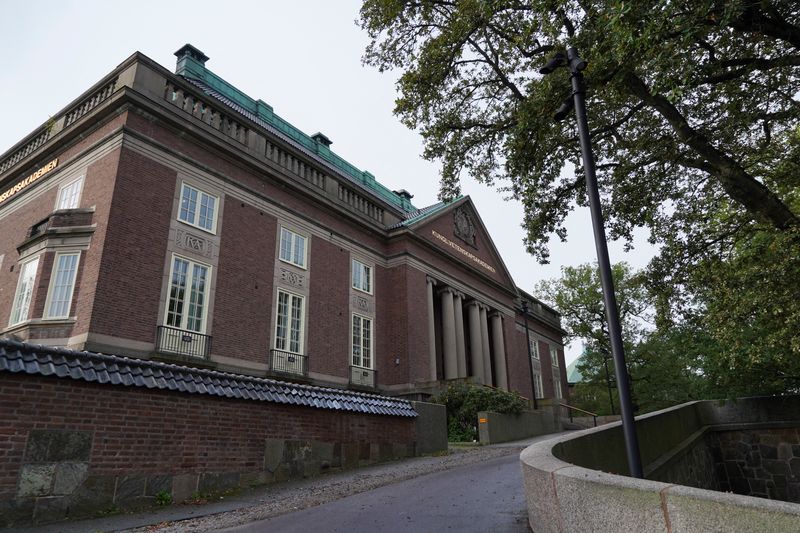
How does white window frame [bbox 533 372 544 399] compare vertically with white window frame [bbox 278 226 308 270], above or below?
below

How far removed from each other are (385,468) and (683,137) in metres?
10.00

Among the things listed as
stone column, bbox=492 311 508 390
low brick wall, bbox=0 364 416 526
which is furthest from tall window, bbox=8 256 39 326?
stone column, bbox=492 311 508 390

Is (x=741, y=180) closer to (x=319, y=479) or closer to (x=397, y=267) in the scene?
(x=319, y=479)

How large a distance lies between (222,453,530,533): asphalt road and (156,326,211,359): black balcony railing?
9.91m

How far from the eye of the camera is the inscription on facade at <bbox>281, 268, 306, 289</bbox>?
71.6 feet

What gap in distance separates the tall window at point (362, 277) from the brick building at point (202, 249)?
0.30 ft

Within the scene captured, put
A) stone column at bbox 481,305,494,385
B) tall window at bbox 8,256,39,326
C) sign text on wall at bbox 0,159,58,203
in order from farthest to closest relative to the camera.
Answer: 1. stone column at bbox 481,305,494,385
2. sign text on wall at bbox 0,159,58,203
3. tall window at bbox 8,256,39,326

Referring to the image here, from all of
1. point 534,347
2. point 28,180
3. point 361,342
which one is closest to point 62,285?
point 28,180

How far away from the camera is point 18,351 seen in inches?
278

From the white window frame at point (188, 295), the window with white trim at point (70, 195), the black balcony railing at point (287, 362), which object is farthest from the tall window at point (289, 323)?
the window with white trim at point (70, 195)

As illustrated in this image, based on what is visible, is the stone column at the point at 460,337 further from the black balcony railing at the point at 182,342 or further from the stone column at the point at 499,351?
the black balcony railing at the point at 182,342

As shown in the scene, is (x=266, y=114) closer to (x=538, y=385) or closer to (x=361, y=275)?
(x=361, y=275)

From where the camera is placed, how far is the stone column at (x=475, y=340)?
32969mm

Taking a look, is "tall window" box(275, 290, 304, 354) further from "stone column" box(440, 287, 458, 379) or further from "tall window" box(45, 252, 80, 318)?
"stone column" box(440, 287, 458, 379)
